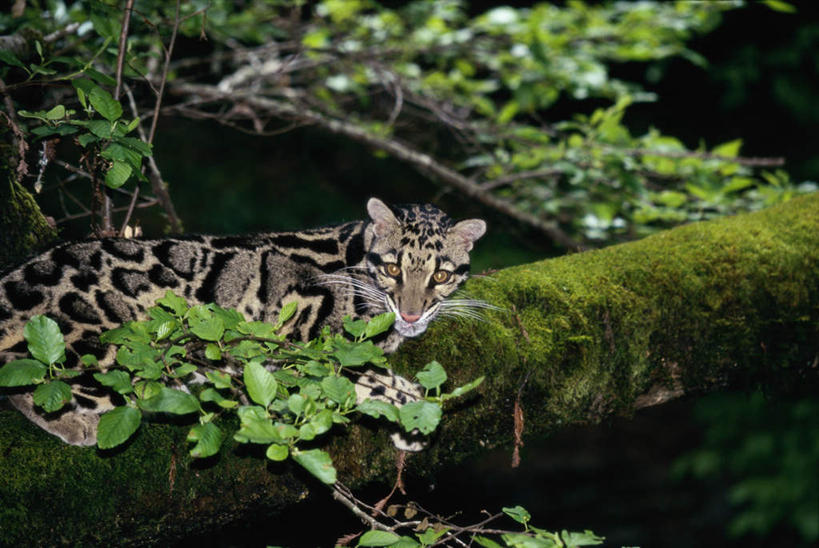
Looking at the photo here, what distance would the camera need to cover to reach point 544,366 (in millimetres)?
3227

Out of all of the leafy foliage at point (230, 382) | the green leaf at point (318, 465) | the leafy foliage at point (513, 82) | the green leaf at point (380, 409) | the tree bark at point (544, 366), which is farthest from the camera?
the leafy foliage at point (513, 82)

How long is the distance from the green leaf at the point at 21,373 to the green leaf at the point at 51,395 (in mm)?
39

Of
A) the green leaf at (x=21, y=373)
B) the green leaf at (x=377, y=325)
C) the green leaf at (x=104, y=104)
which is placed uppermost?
the green leaf at (x=104, y=104)

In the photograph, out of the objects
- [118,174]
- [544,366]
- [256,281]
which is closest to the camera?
[118,174]

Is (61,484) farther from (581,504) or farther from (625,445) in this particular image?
(625,445)

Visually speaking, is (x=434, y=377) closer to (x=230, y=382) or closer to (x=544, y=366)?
(x=230, y=382)

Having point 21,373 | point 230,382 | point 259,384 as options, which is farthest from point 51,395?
point 259,384

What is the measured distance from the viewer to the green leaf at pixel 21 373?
7.04 ft

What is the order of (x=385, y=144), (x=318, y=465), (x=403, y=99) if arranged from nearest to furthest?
(x=318, y=465) < (x=385, y=144) < (x=403, y=99)

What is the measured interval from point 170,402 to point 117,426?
197 millimetres

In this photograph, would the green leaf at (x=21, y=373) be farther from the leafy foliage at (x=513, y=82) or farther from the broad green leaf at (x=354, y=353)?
the leafy foliage at (x=513, y=82)

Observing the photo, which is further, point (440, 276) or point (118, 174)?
point (440, 276)

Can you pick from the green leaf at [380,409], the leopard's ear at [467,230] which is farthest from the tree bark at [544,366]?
the green leaf at [380,409]

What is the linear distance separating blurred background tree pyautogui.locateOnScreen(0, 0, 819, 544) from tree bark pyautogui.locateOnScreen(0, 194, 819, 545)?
902 millimetres
